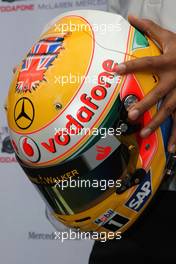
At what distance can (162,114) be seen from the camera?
769 mm

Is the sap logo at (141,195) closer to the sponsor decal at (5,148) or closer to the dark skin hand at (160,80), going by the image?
the dark skin hand at (160,80)

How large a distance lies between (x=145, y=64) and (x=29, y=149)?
225mm

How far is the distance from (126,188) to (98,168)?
63 mm

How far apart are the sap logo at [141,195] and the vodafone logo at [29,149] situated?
169 mm

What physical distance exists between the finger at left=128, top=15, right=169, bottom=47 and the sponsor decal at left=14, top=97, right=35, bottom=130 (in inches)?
8.6

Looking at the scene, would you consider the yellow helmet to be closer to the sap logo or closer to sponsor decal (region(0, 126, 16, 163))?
the sap logo

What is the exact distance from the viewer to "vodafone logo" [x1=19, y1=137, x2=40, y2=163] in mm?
792

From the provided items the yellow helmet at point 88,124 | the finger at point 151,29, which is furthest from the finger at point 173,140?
the finger at point 151,29

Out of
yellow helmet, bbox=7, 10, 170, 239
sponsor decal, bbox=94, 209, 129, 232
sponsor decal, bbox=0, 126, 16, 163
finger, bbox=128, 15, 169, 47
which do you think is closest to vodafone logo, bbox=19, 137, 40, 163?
yellow helmet, bbox=7, 10, 170, 239

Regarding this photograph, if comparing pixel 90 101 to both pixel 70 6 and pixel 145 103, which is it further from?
pixel 70 6

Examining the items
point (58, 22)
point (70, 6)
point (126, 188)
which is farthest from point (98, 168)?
point (70, 6)

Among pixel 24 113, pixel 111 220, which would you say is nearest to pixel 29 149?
pixel 24 113

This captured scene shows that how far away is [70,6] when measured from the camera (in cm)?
127

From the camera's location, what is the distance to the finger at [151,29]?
787 millimetres
